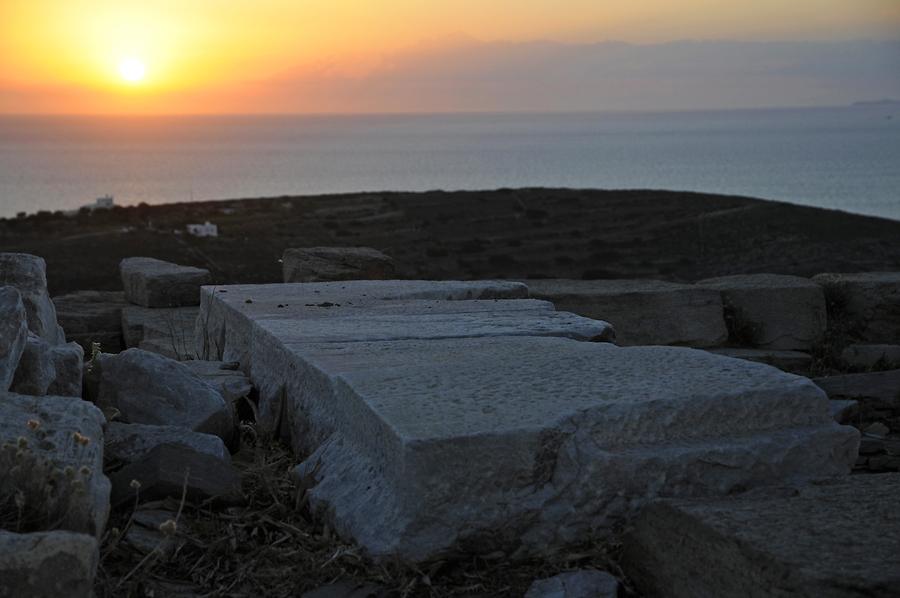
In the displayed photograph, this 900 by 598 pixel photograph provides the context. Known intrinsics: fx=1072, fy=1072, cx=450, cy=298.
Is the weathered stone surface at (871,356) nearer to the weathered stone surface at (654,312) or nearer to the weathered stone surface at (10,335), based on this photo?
the weathered stone surface at (654,312)

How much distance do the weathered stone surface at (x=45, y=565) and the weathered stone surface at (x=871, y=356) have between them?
17.2 ft

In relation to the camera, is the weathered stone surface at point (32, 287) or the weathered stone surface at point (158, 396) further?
the weathered stone surface at point (32, 287)

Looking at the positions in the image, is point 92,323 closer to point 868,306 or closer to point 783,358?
point 783,358

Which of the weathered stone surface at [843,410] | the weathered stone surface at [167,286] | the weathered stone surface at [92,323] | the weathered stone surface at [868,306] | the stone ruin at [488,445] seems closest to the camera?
the stone ruin at [488,445]

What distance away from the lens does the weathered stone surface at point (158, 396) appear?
3.92 m

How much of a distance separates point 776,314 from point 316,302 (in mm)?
3126

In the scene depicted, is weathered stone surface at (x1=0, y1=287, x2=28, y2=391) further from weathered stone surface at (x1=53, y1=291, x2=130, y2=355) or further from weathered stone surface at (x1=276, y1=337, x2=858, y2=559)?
weathered stone surface at (x1=53, y1=291, x2=130, y2=355)

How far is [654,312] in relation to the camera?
6762mm

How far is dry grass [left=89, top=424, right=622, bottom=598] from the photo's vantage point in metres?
2.86

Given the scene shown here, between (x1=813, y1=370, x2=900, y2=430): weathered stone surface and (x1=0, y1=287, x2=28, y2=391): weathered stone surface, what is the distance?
3.86m

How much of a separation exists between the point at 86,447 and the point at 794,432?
84.0 inches

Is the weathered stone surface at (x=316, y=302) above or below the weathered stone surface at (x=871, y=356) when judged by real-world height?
above

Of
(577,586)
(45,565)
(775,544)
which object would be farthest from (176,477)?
(775,544)

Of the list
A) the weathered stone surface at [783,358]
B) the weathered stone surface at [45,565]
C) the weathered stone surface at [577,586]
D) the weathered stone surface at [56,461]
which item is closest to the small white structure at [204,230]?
the weathered stone surface at [783,358]
